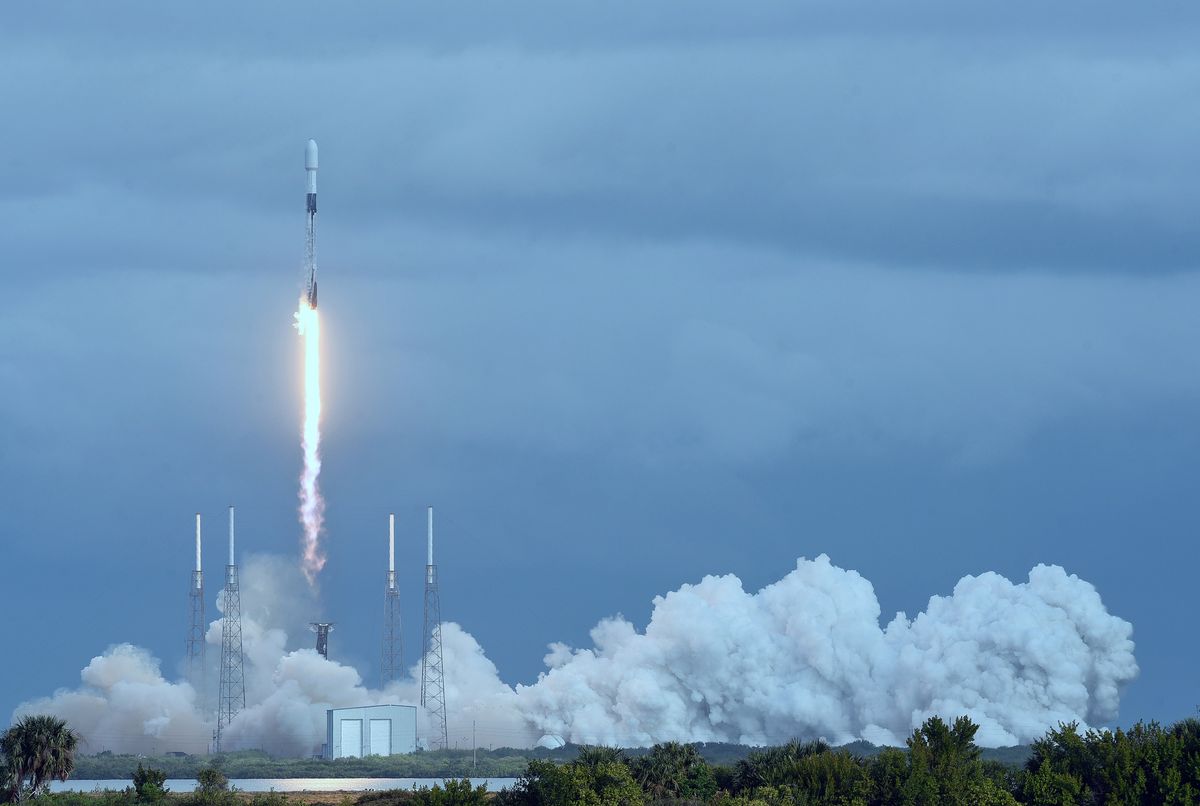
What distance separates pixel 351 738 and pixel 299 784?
2128cm

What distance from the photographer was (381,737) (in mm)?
166125

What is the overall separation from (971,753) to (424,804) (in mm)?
24844

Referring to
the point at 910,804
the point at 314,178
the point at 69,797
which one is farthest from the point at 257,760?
the point at 910,804

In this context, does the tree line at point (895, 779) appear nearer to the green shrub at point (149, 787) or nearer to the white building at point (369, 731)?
the green shrub at point (149, 787)

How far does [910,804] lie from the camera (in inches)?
3664

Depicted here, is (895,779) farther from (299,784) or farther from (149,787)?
(299,784)

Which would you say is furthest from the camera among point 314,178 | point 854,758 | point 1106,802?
point 314,178

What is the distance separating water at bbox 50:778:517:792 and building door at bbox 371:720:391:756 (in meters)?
6.86

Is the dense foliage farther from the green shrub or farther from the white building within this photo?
the white building

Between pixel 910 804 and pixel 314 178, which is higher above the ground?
pixel 314 178

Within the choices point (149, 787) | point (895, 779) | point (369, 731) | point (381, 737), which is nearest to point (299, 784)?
point (369, 731)

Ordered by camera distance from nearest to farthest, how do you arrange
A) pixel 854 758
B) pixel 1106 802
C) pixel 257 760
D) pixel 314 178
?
pixel 1106 802 < pixel 854 758 < pixel 314 178 < pixel 257 760

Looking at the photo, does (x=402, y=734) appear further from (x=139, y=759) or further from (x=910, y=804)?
(x=910, y=804)

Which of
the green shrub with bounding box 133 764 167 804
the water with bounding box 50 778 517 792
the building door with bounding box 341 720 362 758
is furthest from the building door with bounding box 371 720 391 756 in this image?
the green shrub with bounding box 133 764 167 804
